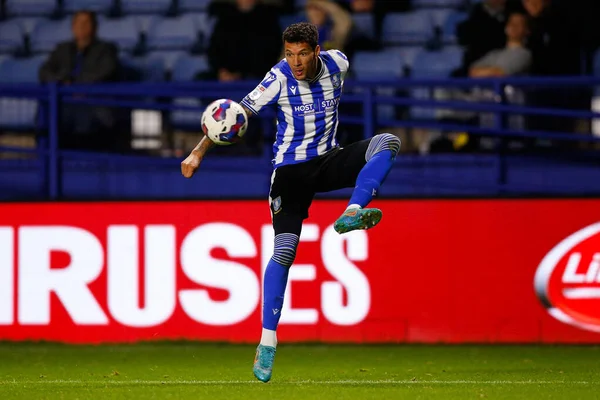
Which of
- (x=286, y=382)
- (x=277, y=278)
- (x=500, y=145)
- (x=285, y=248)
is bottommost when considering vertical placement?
(x=286, y=382)

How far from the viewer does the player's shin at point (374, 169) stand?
21.7 ft

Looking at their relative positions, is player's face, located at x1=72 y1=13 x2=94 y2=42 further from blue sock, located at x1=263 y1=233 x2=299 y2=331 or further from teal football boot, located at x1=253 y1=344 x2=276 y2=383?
teal football boot, located at x1=253 y1=344 x2=276 y2=383

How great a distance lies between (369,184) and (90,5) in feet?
24.5

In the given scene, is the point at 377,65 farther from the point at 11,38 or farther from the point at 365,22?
the point at 11,38

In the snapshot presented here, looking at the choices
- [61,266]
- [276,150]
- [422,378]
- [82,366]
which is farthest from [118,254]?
[422,378]

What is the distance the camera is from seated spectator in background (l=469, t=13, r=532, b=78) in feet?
34.7

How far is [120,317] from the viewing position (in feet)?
31.6

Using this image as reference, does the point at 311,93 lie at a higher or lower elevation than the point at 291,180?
higher

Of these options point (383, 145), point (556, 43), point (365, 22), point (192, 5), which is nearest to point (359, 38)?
point (365, 22)

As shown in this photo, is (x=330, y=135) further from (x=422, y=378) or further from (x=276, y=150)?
(x=422, y=378)

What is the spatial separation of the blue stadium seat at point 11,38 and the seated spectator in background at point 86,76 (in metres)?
1.41

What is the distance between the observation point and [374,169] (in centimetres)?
679

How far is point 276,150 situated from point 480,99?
10.1ft

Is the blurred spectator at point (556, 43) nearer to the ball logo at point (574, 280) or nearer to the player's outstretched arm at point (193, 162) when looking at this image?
the ball logo at point (574, 280)
